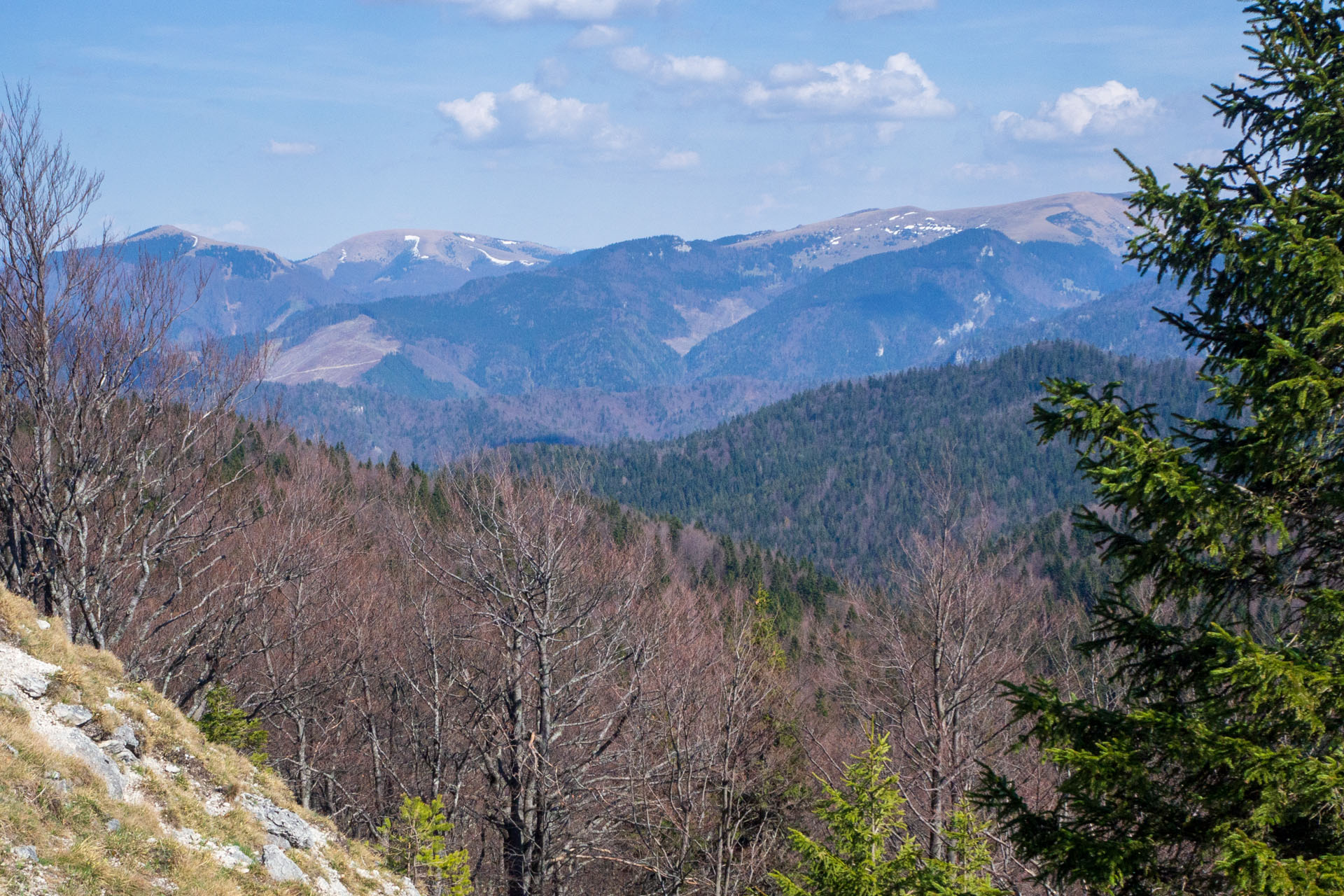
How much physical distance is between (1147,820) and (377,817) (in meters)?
20.9

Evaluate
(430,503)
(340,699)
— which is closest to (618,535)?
(430,503)

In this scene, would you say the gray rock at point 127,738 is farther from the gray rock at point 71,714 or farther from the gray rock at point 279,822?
the gray rock at point 279,822

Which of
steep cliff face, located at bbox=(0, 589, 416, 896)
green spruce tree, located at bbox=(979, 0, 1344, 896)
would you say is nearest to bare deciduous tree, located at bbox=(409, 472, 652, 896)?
steep cliff face, located at bbox=(0, 589, 416, 896)

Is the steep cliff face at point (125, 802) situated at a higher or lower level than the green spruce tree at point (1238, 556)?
lower

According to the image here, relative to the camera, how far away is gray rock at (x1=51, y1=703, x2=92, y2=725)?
377 inches

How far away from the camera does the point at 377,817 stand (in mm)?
22141

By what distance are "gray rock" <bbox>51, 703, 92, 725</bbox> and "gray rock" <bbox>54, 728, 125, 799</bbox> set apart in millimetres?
222

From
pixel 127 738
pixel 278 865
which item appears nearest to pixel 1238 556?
pixel 278 865

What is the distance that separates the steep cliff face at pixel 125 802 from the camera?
297 inches

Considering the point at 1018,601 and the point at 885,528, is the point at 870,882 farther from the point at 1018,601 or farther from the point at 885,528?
the point at 885,528

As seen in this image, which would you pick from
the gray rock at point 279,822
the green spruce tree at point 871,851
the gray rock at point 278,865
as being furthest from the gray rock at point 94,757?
the green spruce tree at point 871,851

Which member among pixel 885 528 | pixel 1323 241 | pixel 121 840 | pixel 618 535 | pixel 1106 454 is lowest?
pixel 885 528

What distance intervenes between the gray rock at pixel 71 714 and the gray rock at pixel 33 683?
27cm

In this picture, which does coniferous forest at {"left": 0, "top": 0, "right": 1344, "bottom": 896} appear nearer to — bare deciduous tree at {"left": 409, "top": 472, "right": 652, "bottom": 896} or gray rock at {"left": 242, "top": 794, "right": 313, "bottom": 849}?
bare deciduous tree at {"left": 409, "top": 472, "right": 652, "bottom": 896}
